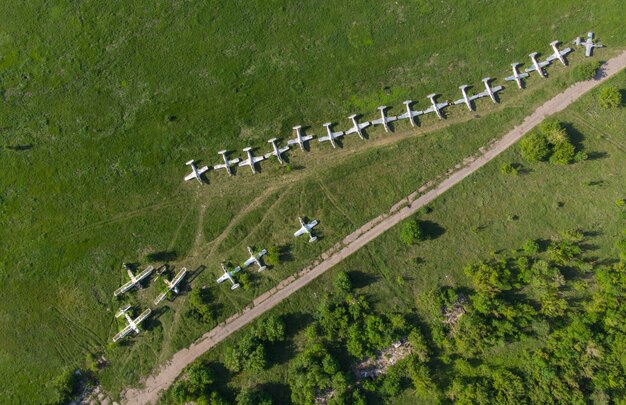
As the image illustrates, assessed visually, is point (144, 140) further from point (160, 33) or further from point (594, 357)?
point (594, 357)

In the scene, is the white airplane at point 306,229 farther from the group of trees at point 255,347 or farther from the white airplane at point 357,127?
the white airplane at point 357,127

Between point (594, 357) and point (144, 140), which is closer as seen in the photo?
point (594, 357)

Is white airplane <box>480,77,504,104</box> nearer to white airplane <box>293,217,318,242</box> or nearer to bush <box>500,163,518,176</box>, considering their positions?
bush <box>500,163,518,176</box>

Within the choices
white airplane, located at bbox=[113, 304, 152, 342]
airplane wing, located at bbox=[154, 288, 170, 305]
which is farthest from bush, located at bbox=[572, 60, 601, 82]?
white airplane, located at bbox=[113, 304, 152, 342]

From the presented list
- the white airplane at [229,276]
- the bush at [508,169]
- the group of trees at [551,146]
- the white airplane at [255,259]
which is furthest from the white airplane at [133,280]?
the group of trees at [551,146]

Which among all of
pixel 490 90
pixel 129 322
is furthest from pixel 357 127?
pixel 129 322

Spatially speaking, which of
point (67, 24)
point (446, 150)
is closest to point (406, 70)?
point (446, 150)
